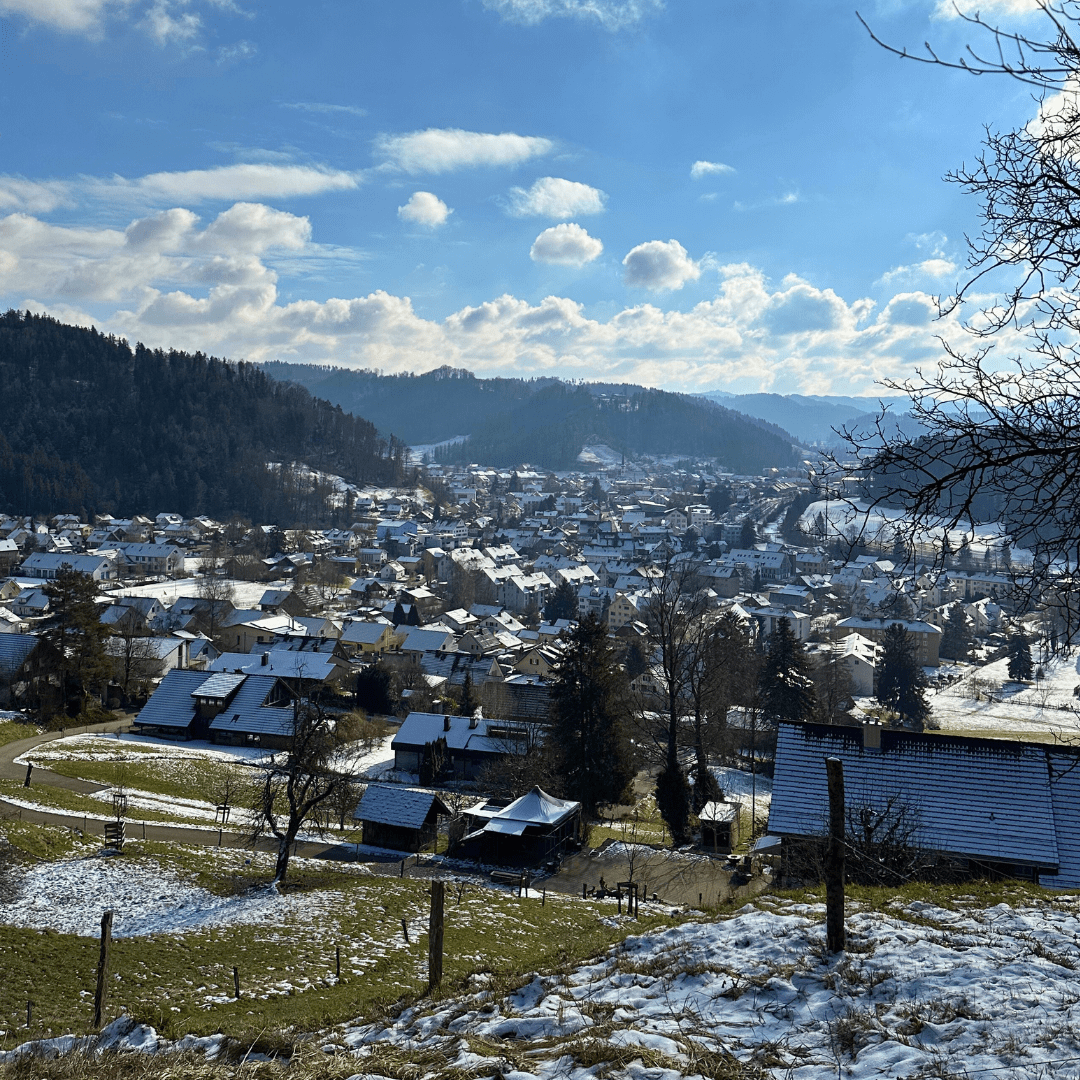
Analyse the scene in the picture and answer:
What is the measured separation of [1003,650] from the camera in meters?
77.2

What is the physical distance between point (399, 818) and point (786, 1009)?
19417 mm

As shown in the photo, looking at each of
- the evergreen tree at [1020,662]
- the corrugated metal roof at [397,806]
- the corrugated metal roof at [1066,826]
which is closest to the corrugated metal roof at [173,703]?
the corrugated metal roof at [397,806]

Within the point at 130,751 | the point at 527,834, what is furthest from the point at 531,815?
the point at 130,751

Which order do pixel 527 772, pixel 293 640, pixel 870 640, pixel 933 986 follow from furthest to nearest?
pixel 870 640 < pixel 293 640 < pixel 527 772 < pixel 933 986

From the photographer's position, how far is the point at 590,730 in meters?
27.2

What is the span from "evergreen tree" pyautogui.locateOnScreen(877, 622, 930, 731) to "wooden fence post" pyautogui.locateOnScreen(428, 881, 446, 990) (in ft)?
146

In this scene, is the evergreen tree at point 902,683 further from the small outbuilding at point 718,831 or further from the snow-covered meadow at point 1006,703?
the small outbuilding at point 718,831

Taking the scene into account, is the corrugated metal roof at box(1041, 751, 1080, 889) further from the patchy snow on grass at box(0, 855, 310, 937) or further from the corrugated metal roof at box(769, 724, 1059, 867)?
the patchy snow on grass at box(0, 855, 310, 937)

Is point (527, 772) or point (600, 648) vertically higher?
point (600, 648)

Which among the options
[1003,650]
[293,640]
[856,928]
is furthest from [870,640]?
[856,928]

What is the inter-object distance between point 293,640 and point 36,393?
12098 cm

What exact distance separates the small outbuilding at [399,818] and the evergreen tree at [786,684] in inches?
808

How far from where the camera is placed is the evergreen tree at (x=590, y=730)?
27.1 m

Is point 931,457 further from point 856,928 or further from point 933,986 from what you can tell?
point 856,928
